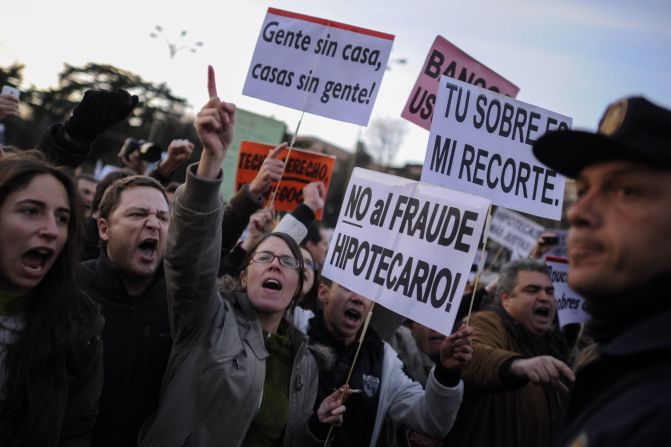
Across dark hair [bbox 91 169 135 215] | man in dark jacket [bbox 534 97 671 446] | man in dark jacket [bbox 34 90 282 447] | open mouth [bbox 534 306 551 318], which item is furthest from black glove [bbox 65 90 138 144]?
open mouth [bbox 534 306 551 318]

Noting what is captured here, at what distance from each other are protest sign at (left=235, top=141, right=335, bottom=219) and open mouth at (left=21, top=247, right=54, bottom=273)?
324cm

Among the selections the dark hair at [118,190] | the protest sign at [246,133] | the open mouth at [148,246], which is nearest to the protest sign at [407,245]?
the open mouth at [148,246]

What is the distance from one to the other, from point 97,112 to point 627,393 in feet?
10.8

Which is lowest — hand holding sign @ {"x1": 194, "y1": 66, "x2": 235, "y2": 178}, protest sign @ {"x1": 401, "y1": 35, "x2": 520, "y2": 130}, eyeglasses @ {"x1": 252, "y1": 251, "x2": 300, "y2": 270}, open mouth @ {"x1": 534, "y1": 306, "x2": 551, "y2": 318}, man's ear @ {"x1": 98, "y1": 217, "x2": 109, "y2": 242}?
man's ear @ {"x1": 98, "y1": 217, "x2": 109, "y2": 242}

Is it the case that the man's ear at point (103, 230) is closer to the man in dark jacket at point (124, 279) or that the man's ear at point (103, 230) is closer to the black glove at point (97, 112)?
the man in dark jacket at point (124, 279)

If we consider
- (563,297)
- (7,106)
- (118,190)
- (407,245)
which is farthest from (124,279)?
(563,297)

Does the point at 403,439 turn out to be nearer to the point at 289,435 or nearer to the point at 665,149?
the point at 289,435

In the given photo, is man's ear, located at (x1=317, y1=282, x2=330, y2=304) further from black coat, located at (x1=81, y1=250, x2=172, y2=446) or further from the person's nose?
the person's nose

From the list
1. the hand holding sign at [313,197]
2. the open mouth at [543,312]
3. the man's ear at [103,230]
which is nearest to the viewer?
the man's ear at [103,230]

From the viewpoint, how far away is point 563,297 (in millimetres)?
5047

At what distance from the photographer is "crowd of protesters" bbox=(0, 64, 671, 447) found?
147 centimetres

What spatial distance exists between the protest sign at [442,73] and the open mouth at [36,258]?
2791 mm

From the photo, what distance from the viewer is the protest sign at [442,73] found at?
4.58m

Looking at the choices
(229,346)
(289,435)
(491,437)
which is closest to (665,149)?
(229,346)
